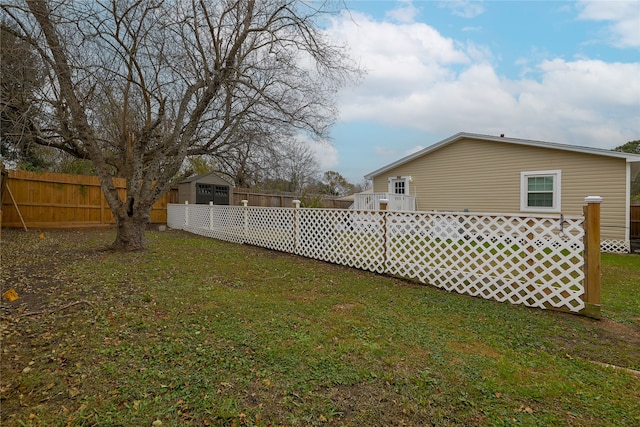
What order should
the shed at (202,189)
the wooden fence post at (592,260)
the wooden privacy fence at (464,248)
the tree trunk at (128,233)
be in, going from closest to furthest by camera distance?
the wooden fence post at (592,260), the wooden privacy fence at (464,248), the tree trunk at (128,233), the shed at (202,189)

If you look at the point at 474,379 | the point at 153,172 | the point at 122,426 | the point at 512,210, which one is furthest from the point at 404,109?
the point at 122,426

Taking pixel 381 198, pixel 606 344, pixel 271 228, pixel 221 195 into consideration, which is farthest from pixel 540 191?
pixel 221 195

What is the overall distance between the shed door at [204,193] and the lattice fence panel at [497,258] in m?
9.09

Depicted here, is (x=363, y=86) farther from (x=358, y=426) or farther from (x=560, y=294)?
→ (x=358, y=426)

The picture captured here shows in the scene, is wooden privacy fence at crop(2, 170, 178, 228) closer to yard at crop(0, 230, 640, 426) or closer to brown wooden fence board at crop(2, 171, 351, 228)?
brown wooden fence board at crop(2, 171, 351, 228)

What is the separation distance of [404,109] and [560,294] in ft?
32.3

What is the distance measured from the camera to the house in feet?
27.4

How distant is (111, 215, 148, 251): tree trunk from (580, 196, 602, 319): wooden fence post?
23.4ft

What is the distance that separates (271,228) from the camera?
307 inches

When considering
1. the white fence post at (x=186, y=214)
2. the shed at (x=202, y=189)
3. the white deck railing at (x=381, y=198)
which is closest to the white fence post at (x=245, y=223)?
the white fence post at (x=186, y=214)

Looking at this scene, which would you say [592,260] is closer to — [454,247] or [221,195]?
[454,247]

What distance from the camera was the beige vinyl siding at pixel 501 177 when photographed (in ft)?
27.5

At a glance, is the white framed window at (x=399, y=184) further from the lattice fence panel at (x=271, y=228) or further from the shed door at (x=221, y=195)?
the shed door at (x=221, y=195)

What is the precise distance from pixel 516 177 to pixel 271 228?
7591 millimetres
